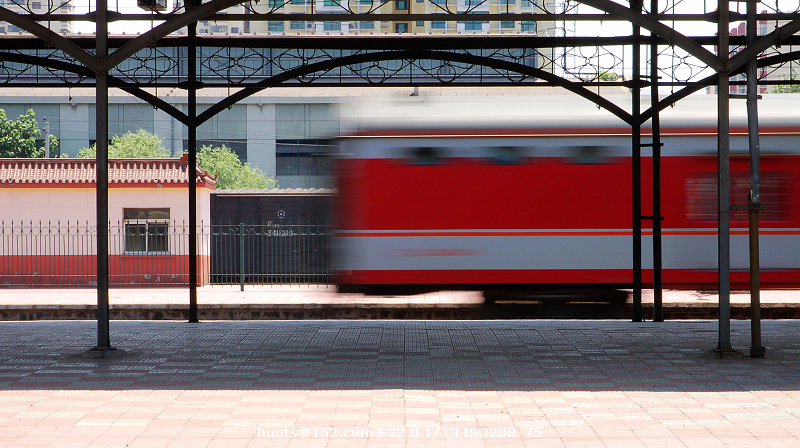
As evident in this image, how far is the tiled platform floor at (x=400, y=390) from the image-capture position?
496 centimetres

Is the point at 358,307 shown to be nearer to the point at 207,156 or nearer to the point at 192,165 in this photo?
the point at 192,165

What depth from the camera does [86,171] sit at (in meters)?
20.9

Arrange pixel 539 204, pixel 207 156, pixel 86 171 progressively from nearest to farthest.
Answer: pixel 539 204 → pixel 86 171 → pixel 207 156

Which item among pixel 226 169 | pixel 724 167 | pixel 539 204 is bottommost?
pixel 539 204

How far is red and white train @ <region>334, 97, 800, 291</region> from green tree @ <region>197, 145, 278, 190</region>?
31045mm

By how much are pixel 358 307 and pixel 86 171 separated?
1092cm

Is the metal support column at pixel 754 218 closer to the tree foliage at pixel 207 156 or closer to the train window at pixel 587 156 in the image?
the train window at pixel 587 156

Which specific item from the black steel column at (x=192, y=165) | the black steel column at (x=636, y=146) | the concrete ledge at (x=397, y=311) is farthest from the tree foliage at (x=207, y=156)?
the black steel column at (x=636, y=146)

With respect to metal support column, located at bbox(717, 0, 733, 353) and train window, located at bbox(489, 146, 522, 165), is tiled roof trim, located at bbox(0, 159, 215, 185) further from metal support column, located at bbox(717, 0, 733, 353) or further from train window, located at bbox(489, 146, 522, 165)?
metal support column, located at bbox(717, 0, 733, 353)

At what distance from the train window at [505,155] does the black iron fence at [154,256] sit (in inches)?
340

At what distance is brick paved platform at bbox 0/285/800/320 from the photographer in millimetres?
12859

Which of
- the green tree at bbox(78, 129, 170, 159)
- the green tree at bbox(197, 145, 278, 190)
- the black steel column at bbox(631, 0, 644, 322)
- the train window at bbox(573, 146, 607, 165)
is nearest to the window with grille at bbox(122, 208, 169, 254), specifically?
the train window at bbox(573, 146, 607, 165)

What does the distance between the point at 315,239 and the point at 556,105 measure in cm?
970

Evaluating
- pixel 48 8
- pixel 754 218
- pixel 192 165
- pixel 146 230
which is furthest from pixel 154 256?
A: pixel 754 218
